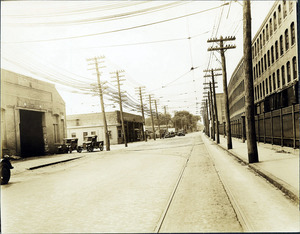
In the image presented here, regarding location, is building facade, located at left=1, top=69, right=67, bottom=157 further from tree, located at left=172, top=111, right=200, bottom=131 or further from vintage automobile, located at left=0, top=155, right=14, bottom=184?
tree, located at left=172, top=111, right=200, bottom=131

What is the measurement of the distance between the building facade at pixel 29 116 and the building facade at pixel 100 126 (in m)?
24.9

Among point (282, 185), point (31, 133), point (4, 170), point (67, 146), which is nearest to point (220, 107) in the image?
point (67, 146)

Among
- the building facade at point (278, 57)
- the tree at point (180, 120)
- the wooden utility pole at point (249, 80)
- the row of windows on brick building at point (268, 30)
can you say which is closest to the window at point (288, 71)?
the building facade at point (278, 57)

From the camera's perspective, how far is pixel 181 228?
5.15 m

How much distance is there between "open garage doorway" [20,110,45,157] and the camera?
29688 mm

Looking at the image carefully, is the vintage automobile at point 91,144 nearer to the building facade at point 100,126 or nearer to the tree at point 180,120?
the building facade at point 100,126

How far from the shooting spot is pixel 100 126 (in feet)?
202

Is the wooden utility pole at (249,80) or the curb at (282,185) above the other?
the wooden utility pole at (249,80)

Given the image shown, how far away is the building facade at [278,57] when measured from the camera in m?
27.1

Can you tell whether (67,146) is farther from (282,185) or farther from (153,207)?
(282,185)

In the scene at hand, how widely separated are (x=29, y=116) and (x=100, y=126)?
31.0 metres

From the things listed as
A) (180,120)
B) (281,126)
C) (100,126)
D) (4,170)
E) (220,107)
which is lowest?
(4,170)

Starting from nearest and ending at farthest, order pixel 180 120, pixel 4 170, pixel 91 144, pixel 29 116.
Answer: pixel 4 170 → pixel 29 116 → pixel 91 144 → pixel 180 120

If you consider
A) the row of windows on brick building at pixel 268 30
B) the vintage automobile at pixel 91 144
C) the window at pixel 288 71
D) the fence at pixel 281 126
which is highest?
the row of windows on brick building at pixel 268 30
